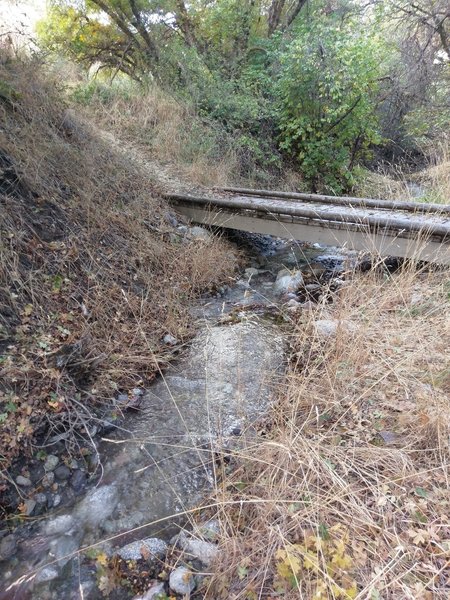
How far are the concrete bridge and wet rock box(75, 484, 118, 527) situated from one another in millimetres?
2809

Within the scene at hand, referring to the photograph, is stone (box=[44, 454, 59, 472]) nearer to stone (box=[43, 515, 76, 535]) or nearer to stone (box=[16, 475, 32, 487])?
stone (box=[16, 475, 32, 487])

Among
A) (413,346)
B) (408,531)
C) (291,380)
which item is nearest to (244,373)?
(291,380)

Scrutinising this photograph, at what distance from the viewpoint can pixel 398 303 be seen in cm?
301

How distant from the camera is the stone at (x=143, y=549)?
165 cm

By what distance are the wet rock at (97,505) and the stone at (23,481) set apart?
0.30 m

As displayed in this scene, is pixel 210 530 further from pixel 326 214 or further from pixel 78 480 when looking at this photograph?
pixel 326 214

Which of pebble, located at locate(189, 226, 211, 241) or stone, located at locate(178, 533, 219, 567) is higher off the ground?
pebble, located at locate(189, 226, 211, 241)

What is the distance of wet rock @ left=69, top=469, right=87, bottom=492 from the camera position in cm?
200

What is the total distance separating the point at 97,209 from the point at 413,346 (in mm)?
3254

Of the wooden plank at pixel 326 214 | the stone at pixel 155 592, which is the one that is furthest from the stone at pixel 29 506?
the wooden plank at pixel 326 214

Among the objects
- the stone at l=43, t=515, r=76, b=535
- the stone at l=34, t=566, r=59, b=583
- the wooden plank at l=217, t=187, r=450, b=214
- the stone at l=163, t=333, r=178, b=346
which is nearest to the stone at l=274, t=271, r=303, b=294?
the wooden plank at l=217, t=187, r=450, b=214

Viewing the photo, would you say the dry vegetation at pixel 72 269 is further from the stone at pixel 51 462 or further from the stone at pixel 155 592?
the stone at pixel 155 592

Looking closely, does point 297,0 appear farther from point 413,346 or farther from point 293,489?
point 293,489

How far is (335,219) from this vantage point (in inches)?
157
